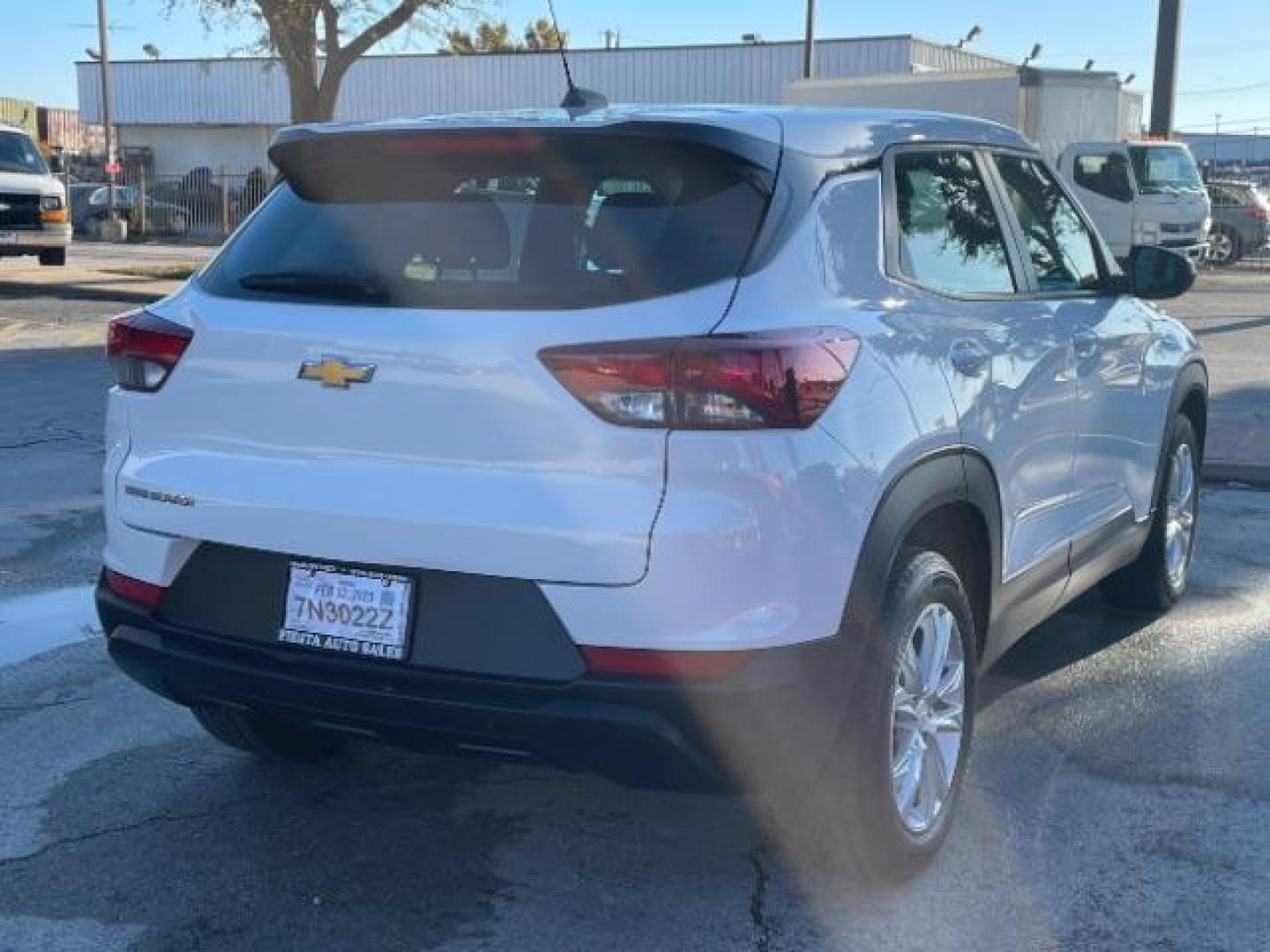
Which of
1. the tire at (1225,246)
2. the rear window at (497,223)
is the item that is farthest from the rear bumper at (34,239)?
the tire at (1225,246)

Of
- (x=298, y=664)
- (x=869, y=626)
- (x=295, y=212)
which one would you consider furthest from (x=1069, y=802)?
(x=295, y=212)

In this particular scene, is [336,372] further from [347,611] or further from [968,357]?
[968,357]

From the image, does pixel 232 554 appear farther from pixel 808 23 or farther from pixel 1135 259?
pixel 808 23

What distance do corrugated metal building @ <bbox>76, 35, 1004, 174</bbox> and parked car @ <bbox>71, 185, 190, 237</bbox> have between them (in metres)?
4.81

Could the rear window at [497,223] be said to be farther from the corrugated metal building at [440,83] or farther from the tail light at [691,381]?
the corrugated metal building at [440,83]

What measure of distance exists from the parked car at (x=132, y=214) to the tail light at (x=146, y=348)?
1491 inches

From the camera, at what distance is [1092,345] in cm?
468

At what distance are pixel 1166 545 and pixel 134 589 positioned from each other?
13.0 feet

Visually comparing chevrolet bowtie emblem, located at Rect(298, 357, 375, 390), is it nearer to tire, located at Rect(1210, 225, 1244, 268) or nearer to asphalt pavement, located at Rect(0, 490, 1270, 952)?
asphalt pavement, located at Rect(0, 490, 1270, 952)

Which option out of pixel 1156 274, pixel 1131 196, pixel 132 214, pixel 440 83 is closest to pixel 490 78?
pixel 440 83

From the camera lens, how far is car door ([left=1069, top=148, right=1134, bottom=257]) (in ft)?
78.7

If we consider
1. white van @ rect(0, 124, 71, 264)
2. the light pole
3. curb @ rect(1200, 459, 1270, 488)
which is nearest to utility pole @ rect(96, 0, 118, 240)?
the light pole

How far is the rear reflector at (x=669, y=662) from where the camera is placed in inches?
120

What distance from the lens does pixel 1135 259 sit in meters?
5.20
